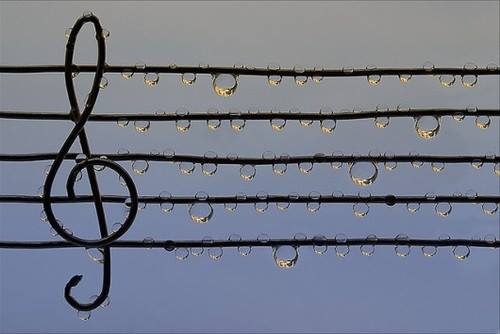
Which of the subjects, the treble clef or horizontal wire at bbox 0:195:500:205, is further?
horizontal wire at bbox 0:195:500:205

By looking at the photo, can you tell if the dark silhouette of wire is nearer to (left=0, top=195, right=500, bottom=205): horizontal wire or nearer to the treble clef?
(left=0, top=195, right=500, bottom=205): horizontal wire

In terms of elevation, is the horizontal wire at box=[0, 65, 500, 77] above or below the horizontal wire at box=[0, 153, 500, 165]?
above

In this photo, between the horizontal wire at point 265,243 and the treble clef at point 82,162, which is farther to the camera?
the horizontal wire at point 265,243

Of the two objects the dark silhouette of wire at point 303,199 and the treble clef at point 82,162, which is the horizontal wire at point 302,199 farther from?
the treble clef at point 82,162

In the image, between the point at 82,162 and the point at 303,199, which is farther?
the point at 303,199

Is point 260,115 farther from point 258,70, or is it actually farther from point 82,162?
point 82,162

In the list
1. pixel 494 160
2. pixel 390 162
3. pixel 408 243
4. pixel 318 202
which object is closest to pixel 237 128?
pixel 318 202

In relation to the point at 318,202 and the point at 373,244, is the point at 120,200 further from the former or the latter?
the point at 373,244

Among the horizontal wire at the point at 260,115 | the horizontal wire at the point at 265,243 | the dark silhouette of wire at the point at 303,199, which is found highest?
the horizontal wire at the point at 260,115

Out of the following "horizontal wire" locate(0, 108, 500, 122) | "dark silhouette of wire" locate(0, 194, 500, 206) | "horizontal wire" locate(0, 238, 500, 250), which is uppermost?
"horizontal wire" locate(0, 108, 500, 122)

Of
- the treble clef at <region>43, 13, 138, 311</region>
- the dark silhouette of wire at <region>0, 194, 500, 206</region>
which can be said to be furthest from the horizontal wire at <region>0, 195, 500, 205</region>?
the treble clef at <region>43, 13, 138, 311</region>

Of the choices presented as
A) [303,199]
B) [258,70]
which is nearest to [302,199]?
[303,199]

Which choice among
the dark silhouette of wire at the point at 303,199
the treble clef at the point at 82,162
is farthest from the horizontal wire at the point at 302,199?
the treble clef at the point at 82,162

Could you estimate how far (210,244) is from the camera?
1.43 metres
